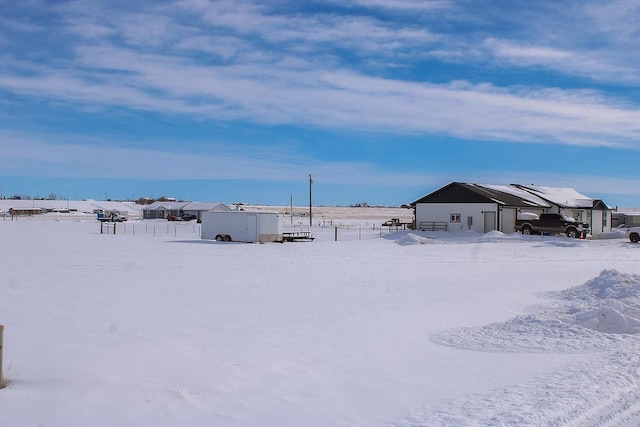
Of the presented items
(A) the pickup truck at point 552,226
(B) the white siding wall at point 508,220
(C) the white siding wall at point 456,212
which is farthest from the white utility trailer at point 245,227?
(A) the pickup truck at point 552,226

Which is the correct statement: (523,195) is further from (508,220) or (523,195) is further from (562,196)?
(562,196)

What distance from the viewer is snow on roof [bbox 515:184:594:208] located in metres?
58.6

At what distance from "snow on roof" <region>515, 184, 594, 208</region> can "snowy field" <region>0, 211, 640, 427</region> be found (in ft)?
131

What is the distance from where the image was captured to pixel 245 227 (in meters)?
41.9

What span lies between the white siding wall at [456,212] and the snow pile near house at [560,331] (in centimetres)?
3750

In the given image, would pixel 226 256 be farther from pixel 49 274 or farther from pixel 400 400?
pixel 400 400

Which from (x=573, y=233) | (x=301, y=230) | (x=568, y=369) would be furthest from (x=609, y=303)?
(x=301, y=230)

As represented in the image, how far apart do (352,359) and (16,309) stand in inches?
309

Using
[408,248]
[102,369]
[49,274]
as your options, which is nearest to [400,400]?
Result: [102,369]

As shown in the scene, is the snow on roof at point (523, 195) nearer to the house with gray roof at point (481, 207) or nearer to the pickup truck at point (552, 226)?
the house with gray roof at point (481, 207)

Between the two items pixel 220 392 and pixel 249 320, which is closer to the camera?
pixel 220 392

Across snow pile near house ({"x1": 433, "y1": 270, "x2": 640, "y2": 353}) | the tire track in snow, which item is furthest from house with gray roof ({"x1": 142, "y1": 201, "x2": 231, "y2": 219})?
the tire track in snow

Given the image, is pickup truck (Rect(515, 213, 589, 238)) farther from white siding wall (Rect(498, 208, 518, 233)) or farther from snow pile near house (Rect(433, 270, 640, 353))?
snow pile near house (Rect(433, 270, 640, 353))

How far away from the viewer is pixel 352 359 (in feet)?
31.1
